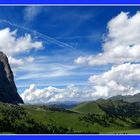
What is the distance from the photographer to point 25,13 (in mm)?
17250

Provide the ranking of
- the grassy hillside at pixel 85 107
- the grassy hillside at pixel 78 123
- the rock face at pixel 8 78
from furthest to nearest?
the grassy hillside at pixel 85 107 < the grassy hillside at pixel 78 123 < the rock face at pixel 8 78

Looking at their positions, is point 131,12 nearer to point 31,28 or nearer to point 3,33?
point 31,28

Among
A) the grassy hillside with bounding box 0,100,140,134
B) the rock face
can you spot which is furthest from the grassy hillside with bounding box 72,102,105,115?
the rock face

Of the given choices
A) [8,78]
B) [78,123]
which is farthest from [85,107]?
[8,78]

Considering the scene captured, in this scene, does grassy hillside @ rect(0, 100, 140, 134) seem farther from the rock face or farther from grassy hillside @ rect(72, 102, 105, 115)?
the rock face

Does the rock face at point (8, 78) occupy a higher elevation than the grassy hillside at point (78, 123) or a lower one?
higher

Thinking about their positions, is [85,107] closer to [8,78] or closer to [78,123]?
[78,123]

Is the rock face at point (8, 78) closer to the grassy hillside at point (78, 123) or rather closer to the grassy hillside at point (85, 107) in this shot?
the grassy hillside at point (78, 123)

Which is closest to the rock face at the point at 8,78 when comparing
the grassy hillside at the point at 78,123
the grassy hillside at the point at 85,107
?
the grassy hillside at the point at 78,123

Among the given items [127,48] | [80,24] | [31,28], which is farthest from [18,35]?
[127,48]

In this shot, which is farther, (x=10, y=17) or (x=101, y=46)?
(x=101, y=46)

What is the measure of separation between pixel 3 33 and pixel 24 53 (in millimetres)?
1469

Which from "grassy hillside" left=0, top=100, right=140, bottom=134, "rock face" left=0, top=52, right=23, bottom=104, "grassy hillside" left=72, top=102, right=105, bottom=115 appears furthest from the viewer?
"grassy hillside" left=72, top=102, right=105, bottom=115

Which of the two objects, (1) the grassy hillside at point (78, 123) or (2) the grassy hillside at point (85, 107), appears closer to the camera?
(1) the grassy hillside at point (78, 123)
